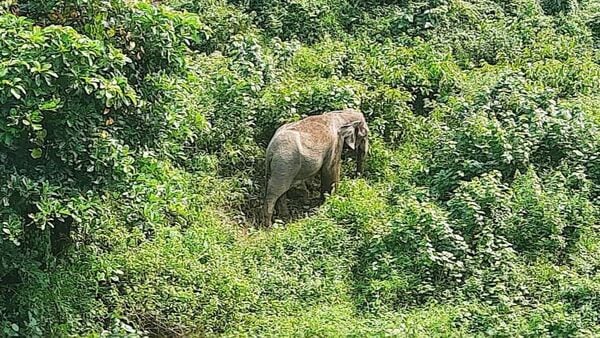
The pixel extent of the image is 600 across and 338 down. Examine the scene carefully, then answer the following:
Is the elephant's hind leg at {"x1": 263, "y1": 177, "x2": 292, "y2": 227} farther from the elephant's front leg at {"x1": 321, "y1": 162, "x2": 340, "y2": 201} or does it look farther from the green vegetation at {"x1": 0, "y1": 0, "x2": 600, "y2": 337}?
the elephant's front leg at {"x1": 321, "y1": 162, "x2": 340, "y2": 201}

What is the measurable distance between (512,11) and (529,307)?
6.50m

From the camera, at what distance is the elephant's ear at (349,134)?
7.98 meters

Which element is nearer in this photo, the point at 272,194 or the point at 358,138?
the point at 272,194

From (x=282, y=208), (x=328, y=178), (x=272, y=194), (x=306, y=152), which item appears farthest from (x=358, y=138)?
(x=272, y=194)

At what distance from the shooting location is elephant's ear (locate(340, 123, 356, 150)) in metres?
7.98

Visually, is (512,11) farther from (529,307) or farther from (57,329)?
(57,329)

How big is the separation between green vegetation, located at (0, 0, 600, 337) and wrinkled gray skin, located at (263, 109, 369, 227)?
262 mm

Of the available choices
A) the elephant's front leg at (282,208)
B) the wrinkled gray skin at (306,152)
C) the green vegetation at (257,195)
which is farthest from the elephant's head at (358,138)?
the elephant's front leg at (282,208)

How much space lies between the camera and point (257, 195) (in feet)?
26.0

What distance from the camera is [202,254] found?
22.0 ft

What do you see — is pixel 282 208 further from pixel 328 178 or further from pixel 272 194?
pixel 328 178

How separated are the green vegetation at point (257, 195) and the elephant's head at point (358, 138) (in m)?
0.18

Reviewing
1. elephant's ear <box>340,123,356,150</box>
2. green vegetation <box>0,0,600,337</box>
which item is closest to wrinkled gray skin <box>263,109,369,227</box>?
elephant's ear <box>340,123,356,150</box>

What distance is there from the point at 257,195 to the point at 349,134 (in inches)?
40.5
